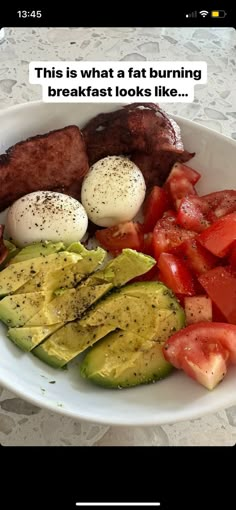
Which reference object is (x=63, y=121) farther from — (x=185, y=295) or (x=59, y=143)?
(x=185, y=295)

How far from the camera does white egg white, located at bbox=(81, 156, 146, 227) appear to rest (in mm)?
1046

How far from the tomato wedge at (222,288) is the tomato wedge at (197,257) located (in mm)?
31

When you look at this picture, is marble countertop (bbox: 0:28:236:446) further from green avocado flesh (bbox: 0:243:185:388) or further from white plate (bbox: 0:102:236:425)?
white plate (bbox: 0:102:236:425)

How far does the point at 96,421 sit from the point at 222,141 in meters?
0.59

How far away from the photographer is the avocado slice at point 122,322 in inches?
33.2

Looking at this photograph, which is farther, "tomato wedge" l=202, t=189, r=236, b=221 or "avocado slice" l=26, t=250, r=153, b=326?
"tomato wedge" l=202, t=189, r=236, b=221

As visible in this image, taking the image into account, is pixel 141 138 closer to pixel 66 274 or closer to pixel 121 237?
pixel 121 237

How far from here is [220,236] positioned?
0.94 metres

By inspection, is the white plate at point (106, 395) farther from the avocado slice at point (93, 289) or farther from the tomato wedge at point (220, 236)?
the tomato wedge at point (220, 236)

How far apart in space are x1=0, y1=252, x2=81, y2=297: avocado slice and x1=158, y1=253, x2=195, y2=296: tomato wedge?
0.13 m
